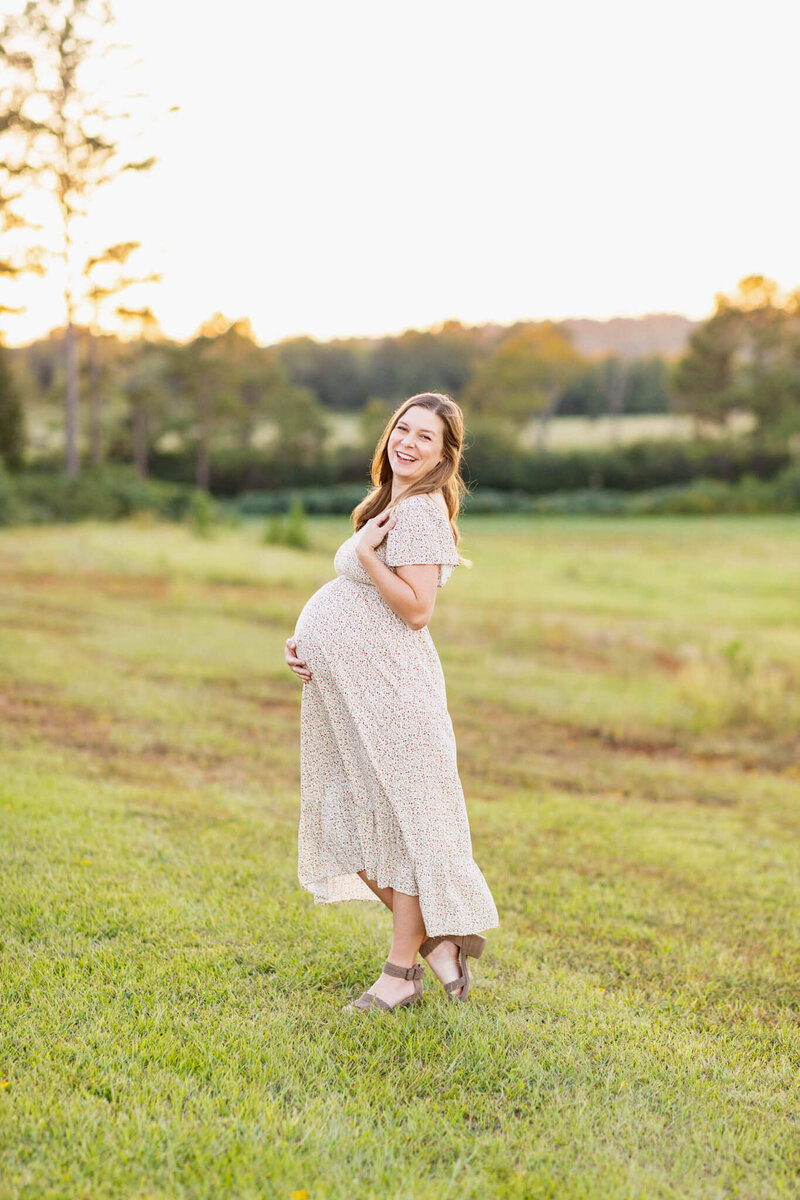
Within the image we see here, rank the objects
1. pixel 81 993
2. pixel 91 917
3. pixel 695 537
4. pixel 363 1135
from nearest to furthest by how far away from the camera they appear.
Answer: pixel 363 1135 → pixel 81 993 → pixel 91 917 → pixel 695 537

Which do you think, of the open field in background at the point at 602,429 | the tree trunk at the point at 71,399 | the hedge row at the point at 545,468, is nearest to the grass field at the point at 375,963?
the tree trunk at the point at 71,399

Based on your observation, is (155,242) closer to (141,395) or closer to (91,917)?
(141,395)

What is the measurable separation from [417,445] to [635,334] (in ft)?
288

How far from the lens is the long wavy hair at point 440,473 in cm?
360

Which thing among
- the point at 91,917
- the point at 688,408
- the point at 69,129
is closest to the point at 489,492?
the point at 688,408

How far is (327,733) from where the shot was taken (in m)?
3.64

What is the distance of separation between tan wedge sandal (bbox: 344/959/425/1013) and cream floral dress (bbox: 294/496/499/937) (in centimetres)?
22

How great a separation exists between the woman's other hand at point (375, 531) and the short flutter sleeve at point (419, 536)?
20 mm

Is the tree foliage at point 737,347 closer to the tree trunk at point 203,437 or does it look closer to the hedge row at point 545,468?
the hedge row at point 545,468

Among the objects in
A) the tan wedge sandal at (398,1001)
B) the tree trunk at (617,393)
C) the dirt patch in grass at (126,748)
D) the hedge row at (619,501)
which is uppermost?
the tree trunk at (617,393)

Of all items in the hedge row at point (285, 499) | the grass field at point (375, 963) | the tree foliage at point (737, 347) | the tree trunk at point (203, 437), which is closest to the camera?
the grass field at point (375, 963)

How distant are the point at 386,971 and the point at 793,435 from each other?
56.8 meters

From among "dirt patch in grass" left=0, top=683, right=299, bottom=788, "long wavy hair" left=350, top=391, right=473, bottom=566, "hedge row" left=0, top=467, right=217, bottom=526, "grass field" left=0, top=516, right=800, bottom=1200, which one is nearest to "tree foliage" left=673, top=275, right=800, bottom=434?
"hedge row" left=0, top=467, right=217, bottom=526

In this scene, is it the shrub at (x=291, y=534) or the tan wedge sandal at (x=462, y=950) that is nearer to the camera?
the tan wedge sandal at (x=462, y=950)
